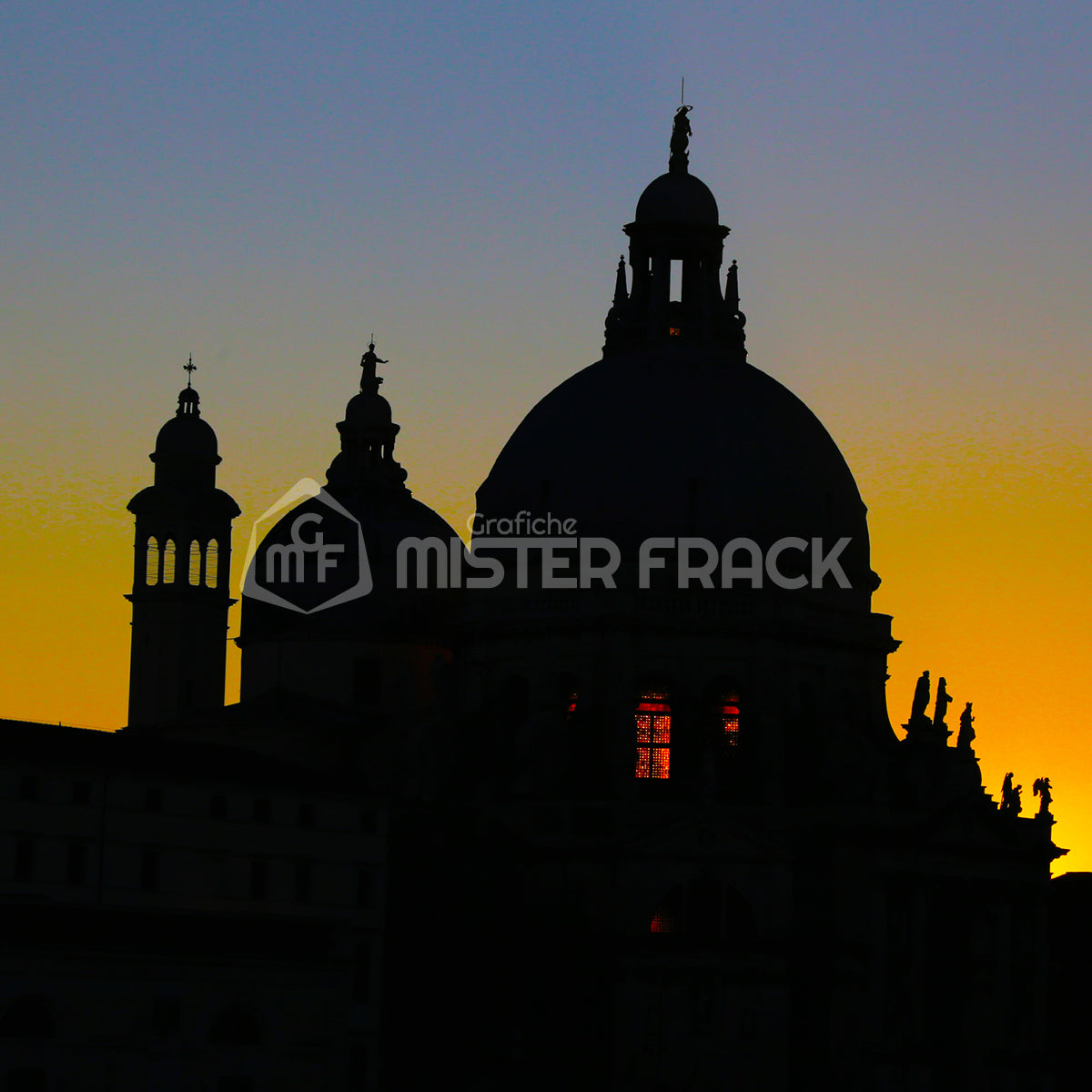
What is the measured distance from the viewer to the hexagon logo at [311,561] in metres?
128

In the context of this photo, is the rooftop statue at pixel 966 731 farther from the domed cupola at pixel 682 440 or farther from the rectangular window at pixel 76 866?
the rectangular window at pixel 76 866

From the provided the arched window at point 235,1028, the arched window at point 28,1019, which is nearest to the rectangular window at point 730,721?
the arched window at point 235,1028

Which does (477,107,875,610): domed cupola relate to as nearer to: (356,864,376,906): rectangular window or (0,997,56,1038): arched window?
(356,864,376,906): rectangular window

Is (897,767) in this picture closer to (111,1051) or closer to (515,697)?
(515,697)

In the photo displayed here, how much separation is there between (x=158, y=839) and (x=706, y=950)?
19.2 m

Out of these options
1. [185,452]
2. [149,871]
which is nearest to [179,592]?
[185,452]

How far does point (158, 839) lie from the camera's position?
323 feet

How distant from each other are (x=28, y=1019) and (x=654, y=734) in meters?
31.3

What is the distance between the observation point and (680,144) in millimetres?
125938

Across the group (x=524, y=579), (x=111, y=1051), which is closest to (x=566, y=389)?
(x=524, y=579)

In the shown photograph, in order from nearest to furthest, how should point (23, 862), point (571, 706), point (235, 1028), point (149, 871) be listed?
point (23, 862), point (235, 1028), point (149, 871), point (571, 706)

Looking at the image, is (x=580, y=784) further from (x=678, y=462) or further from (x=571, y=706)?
(x=678, y=462)

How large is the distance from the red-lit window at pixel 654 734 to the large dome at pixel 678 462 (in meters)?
5.16

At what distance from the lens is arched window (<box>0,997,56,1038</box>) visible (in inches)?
3543
